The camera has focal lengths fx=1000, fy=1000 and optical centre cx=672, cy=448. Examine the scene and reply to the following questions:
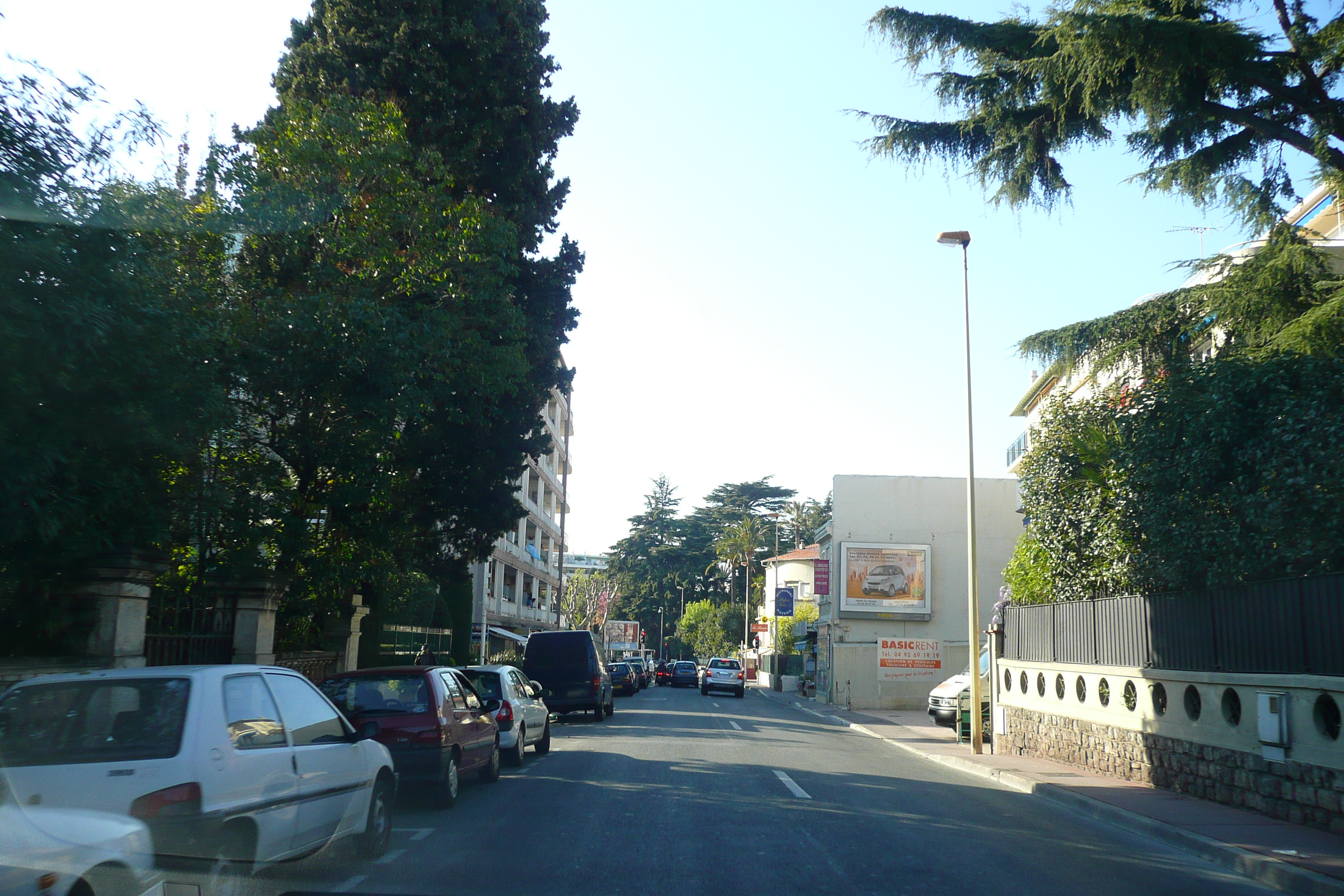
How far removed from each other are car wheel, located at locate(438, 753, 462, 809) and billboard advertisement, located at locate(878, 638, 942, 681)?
30.6 meters

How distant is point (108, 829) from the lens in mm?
4621

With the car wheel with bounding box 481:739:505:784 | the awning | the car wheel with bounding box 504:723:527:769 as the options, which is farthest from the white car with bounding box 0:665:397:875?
the awning

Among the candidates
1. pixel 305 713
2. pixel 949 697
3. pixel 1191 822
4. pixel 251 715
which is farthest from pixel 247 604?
pixel 949 697

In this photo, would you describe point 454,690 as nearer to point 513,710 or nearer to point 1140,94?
point 513,710

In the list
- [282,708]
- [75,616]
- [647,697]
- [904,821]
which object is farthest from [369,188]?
[647,697]

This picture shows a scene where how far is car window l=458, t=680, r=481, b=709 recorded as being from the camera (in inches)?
458

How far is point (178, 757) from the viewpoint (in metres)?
5.29

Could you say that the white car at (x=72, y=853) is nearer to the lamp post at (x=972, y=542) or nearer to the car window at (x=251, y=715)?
A: the car window at (x=251, y=715)

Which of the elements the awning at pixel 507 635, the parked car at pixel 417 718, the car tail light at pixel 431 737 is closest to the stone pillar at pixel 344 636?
the parked car at pixel 417 718

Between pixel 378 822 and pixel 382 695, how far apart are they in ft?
9.04

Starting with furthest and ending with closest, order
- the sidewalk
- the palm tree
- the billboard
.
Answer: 1. the palm tree
2. the billboard
3. the sidewalk

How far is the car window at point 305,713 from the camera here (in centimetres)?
656

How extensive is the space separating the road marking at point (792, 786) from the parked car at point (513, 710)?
3.68m

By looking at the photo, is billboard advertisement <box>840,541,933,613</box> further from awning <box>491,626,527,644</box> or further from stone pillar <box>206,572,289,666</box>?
stone pillar <box>206,572,289,666</box>
